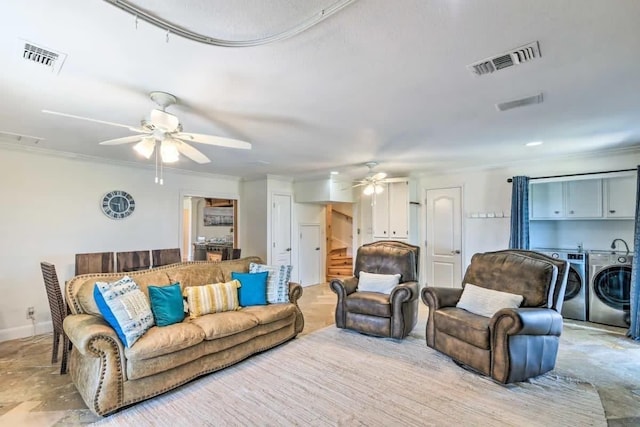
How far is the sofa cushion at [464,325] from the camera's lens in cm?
284

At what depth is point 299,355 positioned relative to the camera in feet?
10.9

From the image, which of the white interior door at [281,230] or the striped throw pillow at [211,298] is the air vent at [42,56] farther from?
the white interior door at [281,230]

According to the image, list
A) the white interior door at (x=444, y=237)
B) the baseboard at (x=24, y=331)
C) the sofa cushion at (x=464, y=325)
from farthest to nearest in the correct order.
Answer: the white interior door at (x=444, y=237) < the baseboard at (x=24, y=331) < the sofa cushion at (x=464, y=325)

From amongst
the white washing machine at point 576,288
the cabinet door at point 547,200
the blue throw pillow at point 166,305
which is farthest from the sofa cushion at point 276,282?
the cabinet door at point 547,200

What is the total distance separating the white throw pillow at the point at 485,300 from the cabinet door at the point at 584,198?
248cm

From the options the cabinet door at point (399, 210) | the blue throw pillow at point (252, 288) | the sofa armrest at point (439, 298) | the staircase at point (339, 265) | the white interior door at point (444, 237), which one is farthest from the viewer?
the staircase at point (339, 265)

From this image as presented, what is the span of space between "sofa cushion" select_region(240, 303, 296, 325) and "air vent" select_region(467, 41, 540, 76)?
289 cm

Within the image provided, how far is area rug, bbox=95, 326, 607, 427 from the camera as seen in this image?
7.36 ft

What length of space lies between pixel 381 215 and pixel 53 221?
532cm

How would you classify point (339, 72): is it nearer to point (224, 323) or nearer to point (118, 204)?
point (224, 323)

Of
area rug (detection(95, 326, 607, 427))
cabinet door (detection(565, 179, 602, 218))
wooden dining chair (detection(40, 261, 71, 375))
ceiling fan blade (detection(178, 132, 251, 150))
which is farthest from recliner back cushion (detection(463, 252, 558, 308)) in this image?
wooden dining chair (detection(40, 261, 71, 375))

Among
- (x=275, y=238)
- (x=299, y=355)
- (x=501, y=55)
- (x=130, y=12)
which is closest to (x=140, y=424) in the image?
(x=299, y=355)

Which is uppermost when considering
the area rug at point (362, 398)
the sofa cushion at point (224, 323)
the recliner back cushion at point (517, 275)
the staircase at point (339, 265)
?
the recliner back cushion at point (517, 275)

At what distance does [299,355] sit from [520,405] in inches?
78.9
